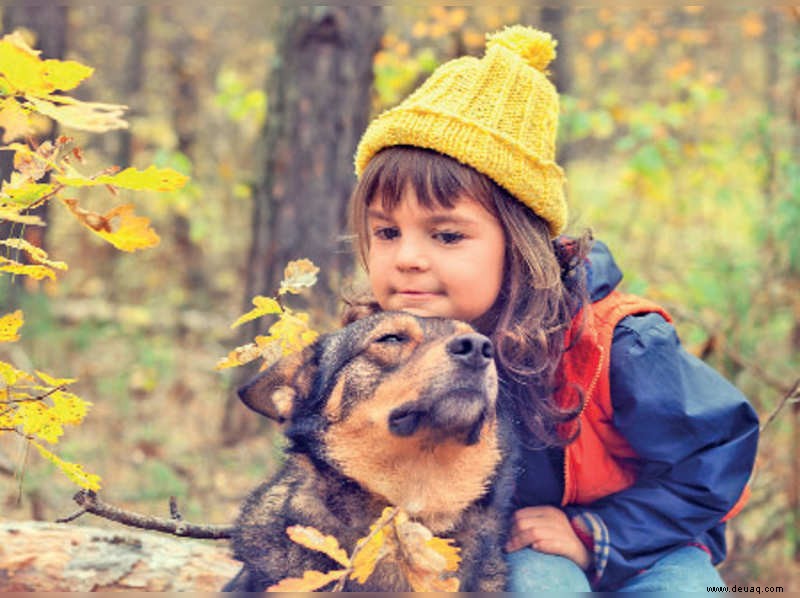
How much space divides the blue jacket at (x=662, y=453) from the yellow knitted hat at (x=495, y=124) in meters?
0.60

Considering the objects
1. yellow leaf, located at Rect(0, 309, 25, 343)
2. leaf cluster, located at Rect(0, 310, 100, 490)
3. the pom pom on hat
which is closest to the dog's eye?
leaf cluster, located at Rect(0, 310, 100, 490)

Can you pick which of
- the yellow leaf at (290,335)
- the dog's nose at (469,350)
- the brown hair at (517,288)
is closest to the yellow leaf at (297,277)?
the yellow leaf at (290,335)

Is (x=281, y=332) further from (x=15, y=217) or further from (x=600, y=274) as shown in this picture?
(x=600, y=274)

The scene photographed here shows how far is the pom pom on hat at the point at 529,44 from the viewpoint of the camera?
3.08m

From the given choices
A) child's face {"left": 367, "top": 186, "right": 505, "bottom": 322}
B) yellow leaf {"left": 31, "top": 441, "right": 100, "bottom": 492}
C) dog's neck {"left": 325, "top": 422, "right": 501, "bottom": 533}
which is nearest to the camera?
yellow leaf {"left": 31, "top": 441, "right": 100, "bottom": 492}

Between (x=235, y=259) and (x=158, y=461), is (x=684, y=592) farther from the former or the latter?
(x=235, y=259)

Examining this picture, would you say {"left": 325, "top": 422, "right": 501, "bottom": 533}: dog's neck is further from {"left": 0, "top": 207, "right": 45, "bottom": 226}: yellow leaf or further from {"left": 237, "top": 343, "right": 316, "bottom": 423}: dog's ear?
{"left": 0, "top": 207, "right": 45, "bottom": 226}: yellow leaf

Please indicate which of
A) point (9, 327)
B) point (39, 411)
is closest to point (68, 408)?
point (39, 411)

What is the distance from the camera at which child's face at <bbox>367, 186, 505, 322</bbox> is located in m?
2.72

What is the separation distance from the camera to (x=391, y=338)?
248cm

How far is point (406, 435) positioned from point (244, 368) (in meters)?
3.93

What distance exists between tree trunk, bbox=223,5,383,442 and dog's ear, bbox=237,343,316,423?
3.16 metres

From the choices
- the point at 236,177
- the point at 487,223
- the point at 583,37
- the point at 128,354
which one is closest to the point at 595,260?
the point at 487,223

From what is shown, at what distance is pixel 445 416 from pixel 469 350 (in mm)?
192
